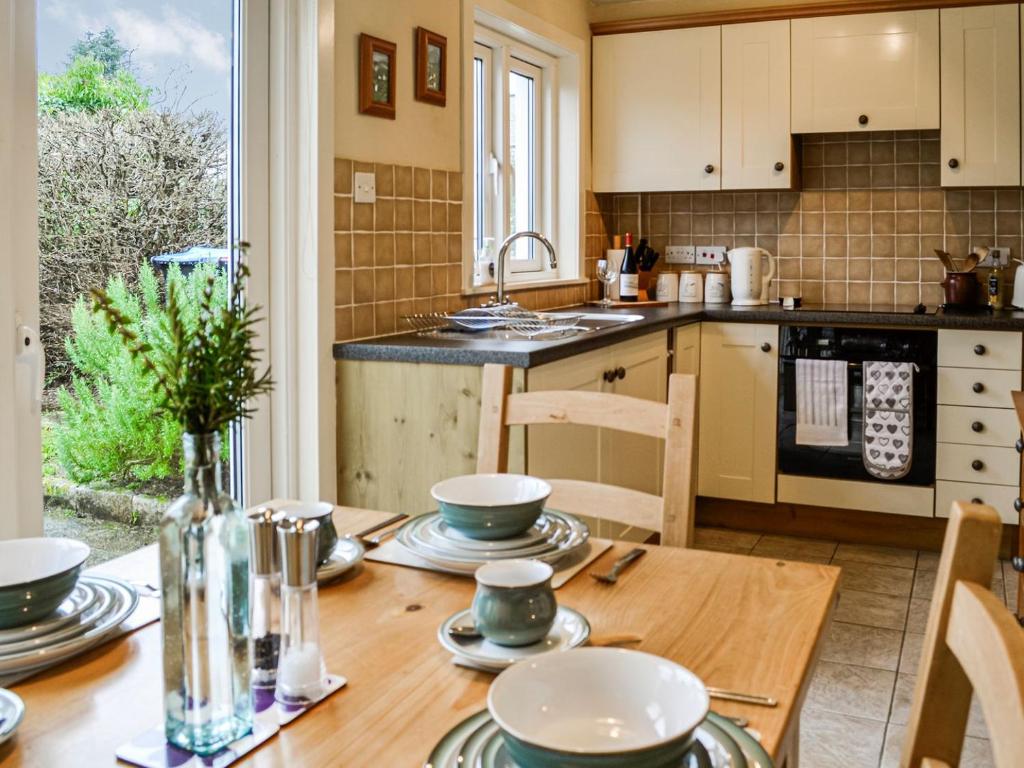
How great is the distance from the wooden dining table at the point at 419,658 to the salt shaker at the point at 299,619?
0.03 meters

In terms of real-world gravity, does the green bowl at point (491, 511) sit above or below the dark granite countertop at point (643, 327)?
below

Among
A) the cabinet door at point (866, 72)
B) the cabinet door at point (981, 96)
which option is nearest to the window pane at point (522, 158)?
the cabinet door at point (866, 72)

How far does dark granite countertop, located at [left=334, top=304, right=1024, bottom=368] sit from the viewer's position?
2.70 meters

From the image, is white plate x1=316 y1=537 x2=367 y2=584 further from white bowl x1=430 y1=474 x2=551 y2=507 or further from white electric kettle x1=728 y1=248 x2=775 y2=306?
white electric kettle x1=728 y1=248 x2=775 y2=306

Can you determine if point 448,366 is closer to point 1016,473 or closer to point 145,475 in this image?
point 145,475

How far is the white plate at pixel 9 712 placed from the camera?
892mm

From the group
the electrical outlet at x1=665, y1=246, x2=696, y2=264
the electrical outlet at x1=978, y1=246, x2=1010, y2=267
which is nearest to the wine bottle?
the electrical outlet at x1=665, y1=246, x2=696, y2=264

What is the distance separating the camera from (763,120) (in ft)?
14.2

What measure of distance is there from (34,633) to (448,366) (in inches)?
66.6

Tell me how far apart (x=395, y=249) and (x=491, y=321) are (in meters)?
0.38

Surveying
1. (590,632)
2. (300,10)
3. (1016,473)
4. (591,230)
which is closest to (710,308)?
(591,230)

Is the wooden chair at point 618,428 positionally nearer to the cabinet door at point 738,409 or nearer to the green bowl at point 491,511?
the green bowl at point 491,511

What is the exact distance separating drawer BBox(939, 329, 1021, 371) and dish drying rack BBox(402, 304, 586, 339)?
144 cm

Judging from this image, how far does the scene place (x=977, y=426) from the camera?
3807mm
